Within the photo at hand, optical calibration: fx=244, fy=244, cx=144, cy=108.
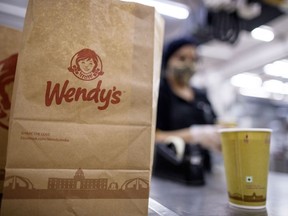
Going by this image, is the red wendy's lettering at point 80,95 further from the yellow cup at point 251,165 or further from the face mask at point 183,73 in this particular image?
the face mask at point 183,73

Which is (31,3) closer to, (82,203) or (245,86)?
(82,203)

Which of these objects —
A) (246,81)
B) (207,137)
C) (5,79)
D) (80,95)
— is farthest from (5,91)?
(246,81)

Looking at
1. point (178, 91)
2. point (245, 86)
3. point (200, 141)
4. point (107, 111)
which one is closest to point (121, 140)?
point (107, 111)

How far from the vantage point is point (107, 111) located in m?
0.46

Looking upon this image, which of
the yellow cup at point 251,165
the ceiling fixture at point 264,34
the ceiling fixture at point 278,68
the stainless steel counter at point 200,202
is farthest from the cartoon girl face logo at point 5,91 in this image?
the ceiling fixture at point 278,68

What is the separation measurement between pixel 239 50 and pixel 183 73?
4396 mm

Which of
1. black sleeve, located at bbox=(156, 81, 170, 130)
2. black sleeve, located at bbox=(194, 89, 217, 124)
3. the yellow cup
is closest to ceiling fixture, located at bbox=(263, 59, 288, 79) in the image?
black sleeve, located at bbox=(194, 89, 217, 124)

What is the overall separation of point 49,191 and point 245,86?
296 inches

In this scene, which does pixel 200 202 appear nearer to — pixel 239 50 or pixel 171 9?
pixel 171 9

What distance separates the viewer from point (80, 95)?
45 cm

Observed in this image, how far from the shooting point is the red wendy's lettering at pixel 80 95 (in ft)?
1.45

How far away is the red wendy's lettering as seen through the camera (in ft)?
1.45

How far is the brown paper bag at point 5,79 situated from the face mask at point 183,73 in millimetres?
1117

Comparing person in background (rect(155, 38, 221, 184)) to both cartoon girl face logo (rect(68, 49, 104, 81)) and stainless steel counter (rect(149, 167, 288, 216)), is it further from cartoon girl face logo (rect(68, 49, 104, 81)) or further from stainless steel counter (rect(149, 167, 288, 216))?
cartoon girl face logo (rect(68, 49, 104, 81))
